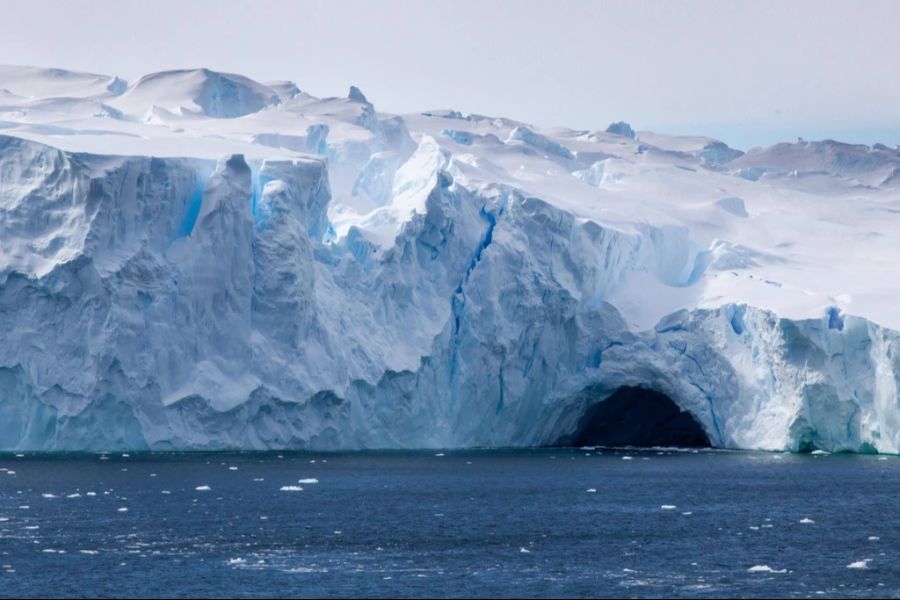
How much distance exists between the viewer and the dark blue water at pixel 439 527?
19.7 metres

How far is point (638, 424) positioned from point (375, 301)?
10.4 m

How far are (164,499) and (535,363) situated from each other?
14289 mm

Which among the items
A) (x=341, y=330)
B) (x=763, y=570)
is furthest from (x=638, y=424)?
(x=763, y=570)

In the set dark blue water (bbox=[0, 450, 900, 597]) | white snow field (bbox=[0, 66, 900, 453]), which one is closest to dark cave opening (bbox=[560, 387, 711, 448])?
white snow field (bbox=[0, 66, 900, 453])

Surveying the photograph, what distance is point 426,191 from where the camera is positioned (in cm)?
3950

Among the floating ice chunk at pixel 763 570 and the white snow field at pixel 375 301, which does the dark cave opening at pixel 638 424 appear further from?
the floating ice chunk at pixel 763 570

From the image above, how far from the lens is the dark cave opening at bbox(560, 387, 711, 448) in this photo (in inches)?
1672

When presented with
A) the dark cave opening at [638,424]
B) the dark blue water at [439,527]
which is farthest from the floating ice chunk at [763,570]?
the dark cave opening at [638,424]

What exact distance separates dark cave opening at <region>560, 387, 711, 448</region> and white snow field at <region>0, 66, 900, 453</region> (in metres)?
1.35

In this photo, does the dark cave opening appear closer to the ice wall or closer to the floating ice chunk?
the ice wall

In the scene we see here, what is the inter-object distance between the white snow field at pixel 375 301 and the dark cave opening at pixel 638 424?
1.35m

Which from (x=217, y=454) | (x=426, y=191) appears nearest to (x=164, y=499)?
(x=217, y=454)

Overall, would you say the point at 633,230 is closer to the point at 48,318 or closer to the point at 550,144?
the point at 550,144

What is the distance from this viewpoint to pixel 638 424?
4481 centimetres
